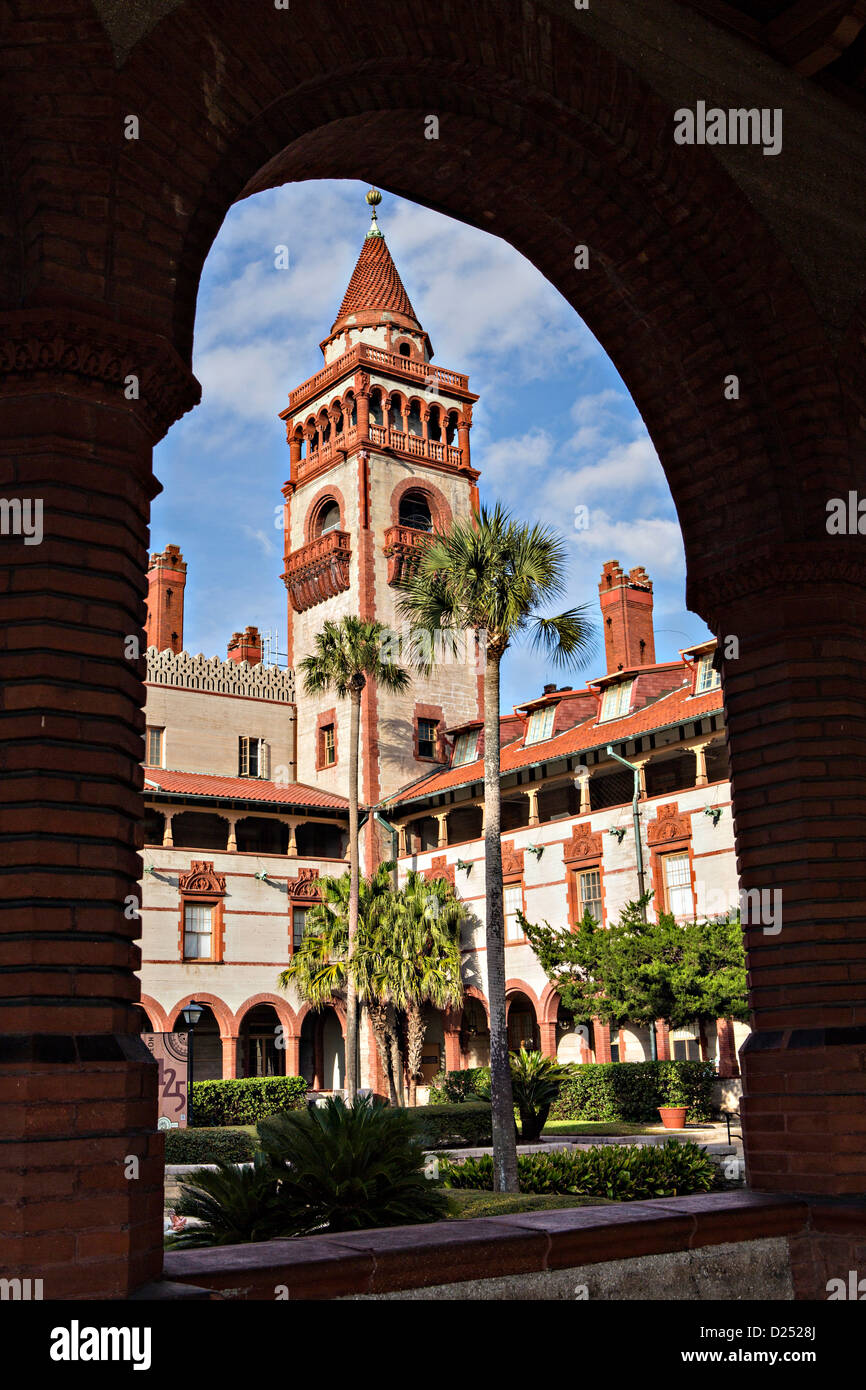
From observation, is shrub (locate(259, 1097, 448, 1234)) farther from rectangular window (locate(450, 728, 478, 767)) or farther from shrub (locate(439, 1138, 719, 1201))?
rectangular window (locate(450, 728, 478, 767))

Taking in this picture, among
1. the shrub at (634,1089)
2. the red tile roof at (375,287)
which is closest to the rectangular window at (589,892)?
the shrub at (634,1089)

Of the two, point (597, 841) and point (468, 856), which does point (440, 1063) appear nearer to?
point (468, 856)

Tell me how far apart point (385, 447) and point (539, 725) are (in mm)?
12696

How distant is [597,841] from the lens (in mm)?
35250

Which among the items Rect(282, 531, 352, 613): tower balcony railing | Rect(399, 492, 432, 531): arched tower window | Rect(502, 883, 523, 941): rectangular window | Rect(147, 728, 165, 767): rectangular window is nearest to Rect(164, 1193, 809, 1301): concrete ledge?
Rect(502, 883, 523, 941): rectangular window

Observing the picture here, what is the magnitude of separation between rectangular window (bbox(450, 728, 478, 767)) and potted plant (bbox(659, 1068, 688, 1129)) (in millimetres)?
17087

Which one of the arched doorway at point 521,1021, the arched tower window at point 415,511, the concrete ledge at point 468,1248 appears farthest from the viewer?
the arched tower window at point 415,511

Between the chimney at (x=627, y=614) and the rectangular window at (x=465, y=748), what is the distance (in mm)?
5748

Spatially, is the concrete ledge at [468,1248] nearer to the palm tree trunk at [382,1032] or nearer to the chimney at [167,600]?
the palm tree trunk at [382,1032]

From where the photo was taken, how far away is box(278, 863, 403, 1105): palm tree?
36.6 meters

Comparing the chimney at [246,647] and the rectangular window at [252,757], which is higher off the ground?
the chimney at [246,647]

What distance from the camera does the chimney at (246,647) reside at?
162 ft

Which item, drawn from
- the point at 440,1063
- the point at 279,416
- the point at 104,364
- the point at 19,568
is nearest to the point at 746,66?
the point at 104,364

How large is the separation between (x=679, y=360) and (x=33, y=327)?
4713 mm
